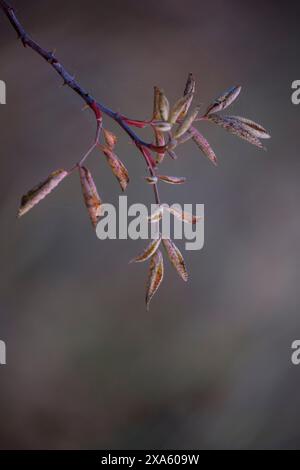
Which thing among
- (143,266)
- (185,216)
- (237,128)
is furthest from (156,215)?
(143,266)

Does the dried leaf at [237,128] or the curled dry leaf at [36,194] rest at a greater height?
the dried leaf at [237,128]

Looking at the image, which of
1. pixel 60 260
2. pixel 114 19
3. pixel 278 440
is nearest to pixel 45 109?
pixel 114 19

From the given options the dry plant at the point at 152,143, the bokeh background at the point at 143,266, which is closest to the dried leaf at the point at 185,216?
the dry plant at the point at 152,143

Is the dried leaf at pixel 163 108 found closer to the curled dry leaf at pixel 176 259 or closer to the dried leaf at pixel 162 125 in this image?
the dried leaf at pixel 162 125

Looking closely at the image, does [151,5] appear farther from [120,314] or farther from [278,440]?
[278,440]

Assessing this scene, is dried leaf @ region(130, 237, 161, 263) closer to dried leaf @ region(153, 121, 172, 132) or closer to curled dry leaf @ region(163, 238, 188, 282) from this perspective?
curled dry leaf @ region(163, 238, 188, 282)

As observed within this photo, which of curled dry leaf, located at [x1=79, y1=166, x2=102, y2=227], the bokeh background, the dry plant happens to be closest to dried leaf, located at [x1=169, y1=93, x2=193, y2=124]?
the dry plant

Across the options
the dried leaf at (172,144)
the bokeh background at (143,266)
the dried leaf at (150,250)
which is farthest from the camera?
the bokeh background at (143,266)

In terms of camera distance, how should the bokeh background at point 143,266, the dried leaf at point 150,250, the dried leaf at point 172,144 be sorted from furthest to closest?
the bokeh background at point 143,266
the dried leaf at point 150,250
the dried leaf at point 172,144
